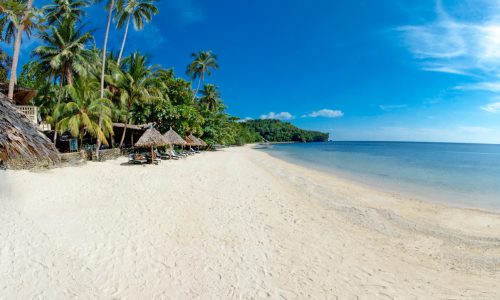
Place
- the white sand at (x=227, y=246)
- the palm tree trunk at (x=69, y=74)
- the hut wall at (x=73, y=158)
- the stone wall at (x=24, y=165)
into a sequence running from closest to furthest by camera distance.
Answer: the white sand at (x=227, y=246) < the stone wall at (x=24, y=165) < the hut wall at (x=73, y=158) < the palm tree trunk at (x=69, y=74)

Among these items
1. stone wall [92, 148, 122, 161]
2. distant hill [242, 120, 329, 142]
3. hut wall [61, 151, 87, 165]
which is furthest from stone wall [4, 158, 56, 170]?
distant hill [242, 120, 329, 142]

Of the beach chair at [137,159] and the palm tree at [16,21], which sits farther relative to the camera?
the beach chair at [137,159]

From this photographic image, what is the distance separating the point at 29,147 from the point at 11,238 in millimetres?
2148

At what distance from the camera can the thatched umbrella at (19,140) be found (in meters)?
3.40

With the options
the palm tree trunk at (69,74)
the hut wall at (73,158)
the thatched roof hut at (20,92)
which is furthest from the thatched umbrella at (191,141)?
the thatched roof hut at (20,92)

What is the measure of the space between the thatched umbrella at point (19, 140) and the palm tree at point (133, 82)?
15.0 meters

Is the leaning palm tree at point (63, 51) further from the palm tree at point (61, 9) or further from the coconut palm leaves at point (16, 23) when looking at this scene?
the palm tree at point (61, 9)

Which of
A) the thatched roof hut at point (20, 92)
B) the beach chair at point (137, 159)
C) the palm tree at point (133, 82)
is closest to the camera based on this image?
the thatched roof hut at point (20, 92)

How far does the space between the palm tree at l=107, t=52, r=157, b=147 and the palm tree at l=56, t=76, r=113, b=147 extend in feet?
8.47

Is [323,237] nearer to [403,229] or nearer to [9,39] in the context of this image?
[403,229]

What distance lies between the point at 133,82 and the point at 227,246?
677 inches

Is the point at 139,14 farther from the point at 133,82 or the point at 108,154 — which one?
the point at 108,154

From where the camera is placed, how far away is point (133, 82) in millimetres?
18297

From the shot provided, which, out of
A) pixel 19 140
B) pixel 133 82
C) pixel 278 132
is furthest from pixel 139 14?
pixel 278 132
